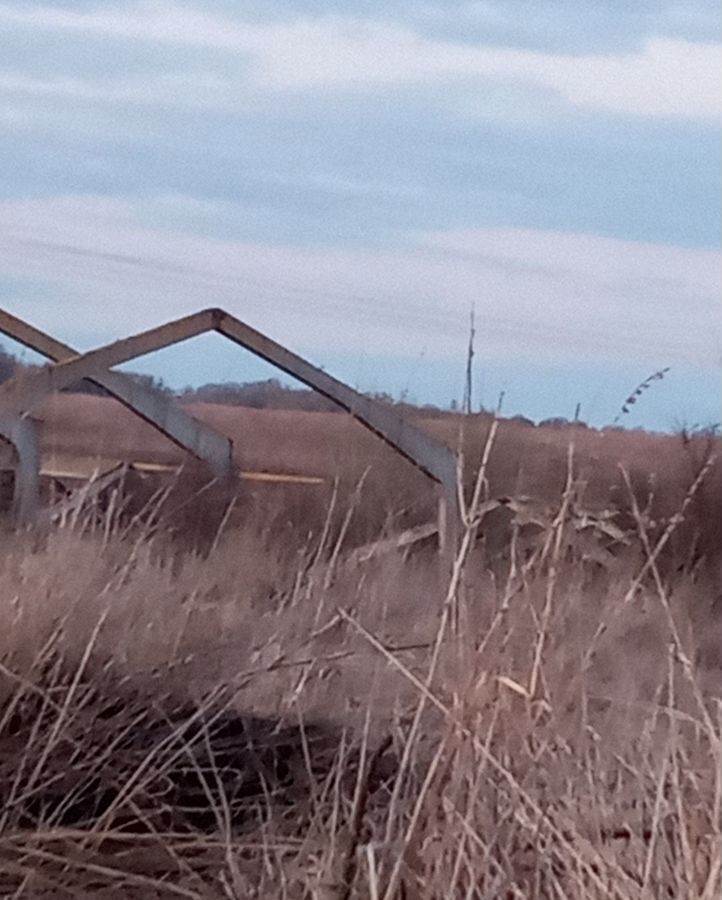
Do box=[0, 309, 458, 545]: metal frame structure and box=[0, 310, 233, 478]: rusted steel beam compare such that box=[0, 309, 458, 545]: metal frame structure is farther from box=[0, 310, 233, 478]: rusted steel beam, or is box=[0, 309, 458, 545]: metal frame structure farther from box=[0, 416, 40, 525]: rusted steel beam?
box=[0, 416, 40, 525]: rusted steel beam

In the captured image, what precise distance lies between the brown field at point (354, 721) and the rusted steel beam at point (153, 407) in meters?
1.46

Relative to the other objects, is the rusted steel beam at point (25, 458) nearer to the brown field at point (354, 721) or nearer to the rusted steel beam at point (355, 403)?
the brown field at point (354, 721)

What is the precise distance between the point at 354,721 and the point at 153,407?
199 inches

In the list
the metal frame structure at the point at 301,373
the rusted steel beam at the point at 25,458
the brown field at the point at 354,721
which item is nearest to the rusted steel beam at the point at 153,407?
the metal frame structure at the point at 301,373

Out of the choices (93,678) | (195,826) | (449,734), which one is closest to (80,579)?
(93,678)

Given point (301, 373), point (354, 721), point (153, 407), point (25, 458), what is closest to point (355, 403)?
point (301, 373)

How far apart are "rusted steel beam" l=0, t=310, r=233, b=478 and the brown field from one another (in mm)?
1460

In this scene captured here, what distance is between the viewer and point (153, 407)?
31.7 ft

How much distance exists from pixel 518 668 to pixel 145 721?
1.46m

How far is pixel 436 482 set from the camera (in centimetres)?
1062

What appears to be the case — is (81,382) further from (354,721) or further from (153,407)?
(354,721)

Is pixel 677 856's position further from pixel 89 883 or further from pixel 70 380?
pixel 70 380

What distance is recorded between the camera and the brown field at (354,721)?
287 centimetres

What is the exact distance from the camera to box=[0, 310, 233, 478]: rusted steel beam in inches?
375
